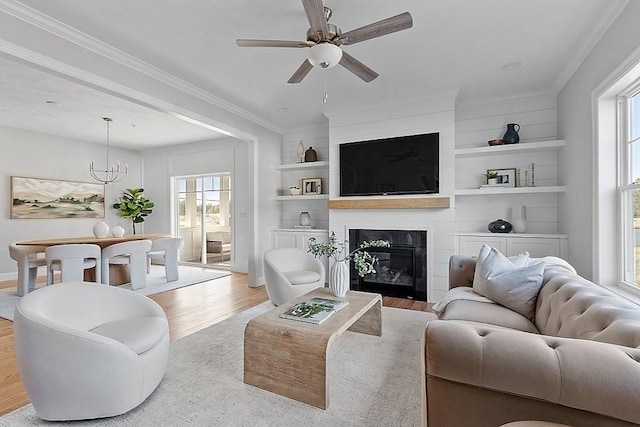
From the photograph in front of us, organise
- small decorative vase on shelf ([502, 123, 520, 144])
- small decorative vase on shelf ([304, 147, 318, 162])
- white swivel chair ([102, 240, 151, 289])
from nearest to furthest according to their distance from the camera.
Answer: small decorative vase on shelf ([502, 123, 520, 144])
white swivel chair ([102, 240, 151, 289])
small decorative vase on shelf ([304, 147, 318, 162])

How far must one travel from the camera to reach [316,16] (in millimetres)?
1885

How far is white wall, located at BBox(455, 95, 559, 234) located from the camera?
388 centimetres

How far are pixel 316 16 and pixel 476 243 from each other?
10.6ft

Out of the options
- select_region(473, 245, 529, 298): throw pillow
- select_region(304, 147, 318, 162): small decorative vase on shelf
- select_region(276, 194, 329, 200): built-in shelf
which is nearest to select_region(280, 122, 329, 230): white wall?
select_region(304, 147, 318, 162): small decorative vase on shelf

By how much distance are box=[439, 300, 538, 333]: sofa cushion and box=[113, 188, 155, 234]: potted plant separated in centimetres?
670

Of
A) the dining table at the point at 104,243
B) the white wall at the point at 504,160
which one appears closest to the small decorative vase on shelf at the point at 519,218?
the white wall at the point at 504,160

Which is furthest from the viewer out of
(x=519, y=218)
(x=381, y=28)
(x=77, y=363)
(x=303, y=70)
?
(x=519, y=218)

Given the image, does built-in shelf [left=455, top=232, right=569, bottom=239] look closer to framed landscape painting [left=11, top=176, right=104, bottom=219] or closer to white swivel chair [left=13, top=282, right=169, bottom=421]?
white swivel chair [left=13, top=282, right=169, bottom=421]

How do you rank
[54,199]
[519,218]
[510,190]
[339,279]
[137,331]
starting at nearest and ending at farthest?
[137,331], [339,279], [510,190], [519,218], [54,199]

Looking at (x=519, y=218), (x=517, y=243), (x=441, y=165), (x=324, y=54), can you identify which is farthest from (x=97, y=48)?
(x=519, y=218)

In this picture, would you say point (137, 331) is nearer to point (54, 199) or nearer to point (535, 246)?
point (535, 246)

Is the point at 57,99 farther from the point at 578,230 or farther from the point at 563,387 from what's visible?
the point at 578,230

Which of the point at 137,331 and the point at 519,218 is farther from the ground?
the point at 519,218

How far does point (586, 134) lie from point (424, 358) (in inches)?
115
